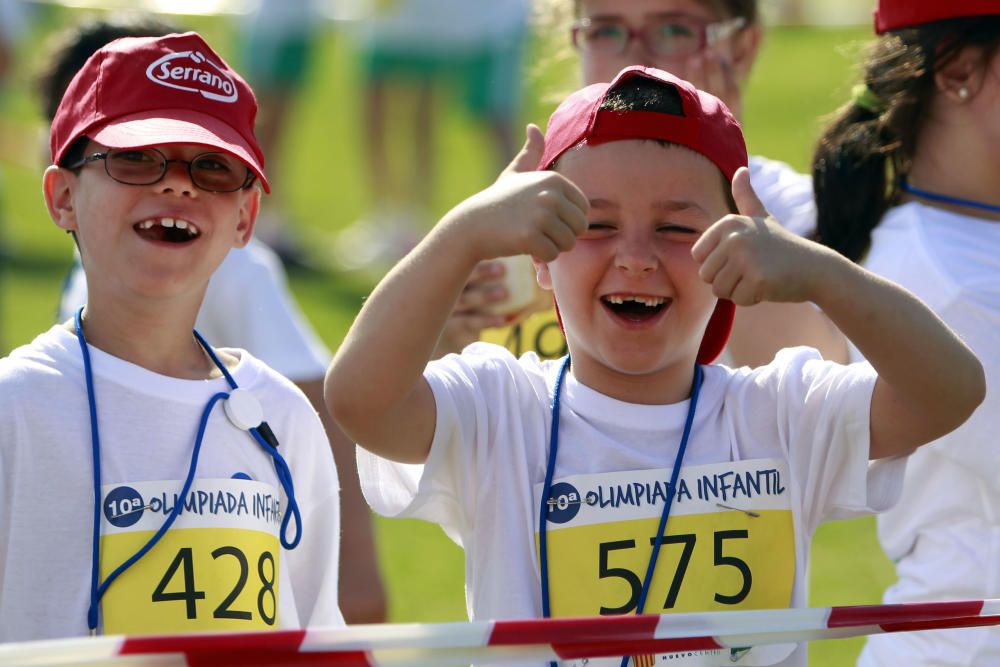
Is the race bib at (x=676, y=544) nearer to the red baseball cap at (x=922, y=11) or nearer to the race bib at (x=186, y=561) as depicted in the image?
the race bib at (x=186, y=561)

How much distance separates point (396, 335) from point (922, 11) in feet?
5.23

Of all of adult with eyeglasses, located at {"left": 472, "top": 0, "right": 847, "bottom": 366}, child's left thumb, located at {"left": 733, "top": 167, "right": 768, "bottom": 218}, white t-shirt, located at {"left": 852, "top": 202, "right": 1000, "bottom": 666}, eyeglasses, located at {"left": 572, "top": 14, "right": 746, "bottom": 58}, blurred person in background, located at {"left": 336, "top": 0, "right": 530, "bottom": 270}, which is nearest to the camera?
child's left thumb, located at {"left": 733, "top": 167, "right": 768, "bottom": 218}

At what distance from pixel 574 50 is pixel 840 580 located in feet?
9.14

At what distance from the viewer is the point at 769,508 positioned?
2.59 meters

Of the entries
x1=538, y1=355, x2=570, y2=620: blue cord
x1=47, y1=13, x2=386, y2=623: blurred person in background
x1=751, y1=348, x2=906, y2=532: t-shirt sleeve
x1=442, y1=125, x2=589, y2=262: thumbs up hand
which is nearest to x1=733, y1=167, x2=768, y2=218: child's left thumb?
x1=442, y1=125, x2=589, y2=262: thumbs up hand

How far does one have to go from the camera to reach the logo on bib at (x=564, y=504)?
2533mm

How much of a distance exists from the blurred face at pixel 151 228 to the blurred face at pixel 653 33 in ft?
3.84

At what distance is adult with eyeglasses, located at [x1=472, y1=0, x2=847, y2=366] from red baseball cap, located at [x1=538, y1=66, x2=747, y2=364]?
86 cm

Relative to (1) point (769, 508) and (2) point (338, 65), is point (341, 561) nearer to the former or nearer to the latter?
(1) point (769, 508)

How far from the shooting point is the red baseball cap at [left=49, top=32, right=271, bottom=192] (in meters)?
2.77

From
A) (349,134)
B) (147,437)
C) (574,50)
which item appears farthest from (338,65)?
(147,437)

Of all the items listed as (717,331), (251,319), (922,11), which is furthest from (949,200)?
(251,319)

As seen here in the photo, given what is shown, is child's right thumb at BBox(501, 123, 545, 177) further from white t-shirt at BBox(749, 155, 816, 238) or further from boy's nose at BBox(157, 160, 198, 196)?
white t-shirt at BBox(749, 155, 816, 238)

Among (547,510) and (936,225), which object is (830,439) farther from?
(936,225)
